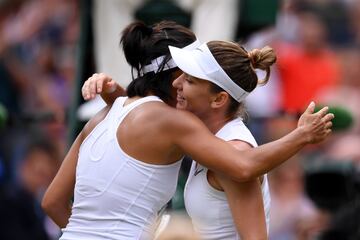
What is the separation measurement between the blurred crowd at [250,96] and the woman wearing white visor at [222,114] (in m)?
2.12

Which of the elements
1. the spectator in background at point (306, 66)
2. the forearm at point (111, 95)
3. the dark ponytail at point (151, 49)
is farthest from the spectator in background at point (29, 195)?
the dark ponytail at point (151, 49)

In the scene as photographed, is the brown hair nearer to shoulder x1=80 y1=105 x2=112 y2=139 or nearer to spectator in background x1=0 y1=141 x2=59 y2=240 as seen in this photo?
shoulder x1=80 y1=105 x2=112 y2=139

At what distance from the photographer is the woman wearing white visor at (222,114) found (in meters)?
4.86

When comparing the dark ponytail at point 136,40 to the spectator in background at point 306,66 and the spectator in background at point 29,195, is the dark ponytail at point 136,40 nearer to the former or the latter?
the spectator in background at point 29,195

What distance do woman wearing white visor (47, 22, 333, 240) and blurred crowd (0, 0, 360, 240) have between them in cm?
202

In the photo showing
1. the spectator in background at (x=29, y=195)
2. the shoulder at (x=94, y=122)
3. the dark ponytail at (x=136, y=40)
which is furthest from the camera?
the spectator in background at (x=29, y=195)

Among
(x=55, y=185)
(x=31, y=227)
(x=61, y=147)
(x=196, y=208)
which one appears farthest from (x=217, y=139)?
(x=61, y=147)

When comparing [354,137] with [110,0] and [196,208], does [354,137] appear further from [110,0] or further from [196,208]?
[196,208]

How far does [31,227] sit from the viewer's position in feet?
27.2

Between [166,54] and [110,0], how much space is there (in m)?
3.36

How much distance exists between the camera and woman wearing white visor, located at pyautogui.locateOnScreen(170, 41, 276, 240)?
16.0 ft

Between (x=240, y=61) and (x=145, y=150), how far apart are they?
493 mm

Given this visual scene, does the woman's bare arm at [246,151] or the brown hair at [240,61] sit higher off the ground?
the brown hair at [240,61]

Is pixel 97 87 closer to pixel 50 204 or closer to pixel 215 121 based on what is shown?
pixel 215 121
